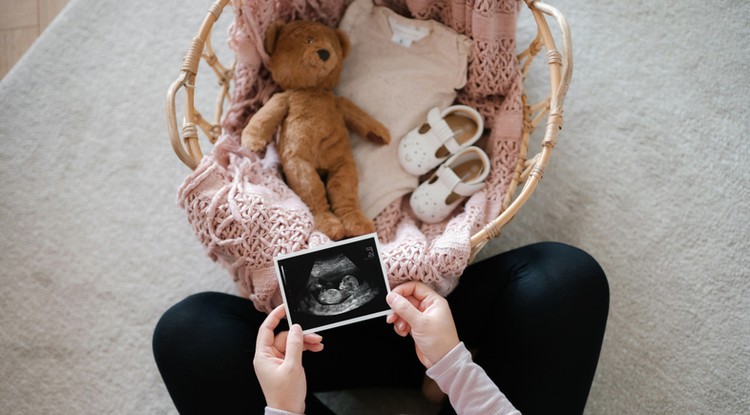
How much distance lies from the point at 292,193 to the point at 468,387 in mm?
460

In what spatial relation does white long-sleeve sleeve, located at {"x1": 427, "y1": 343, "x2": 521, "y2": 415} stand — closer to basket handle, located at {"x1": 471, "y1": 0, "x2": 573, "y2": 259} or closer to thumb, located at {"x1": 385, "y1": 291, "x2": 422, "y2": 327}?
thumb, located at {"x1": 385, "y1": 291, "x2": 422, "y2": 327}

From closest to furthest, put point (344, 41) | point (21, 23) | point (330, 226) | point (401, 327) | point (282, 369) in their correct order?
point (282, 369)
point (401, 327)
point (330, 226)
point (344, 41)
point (21, 23)

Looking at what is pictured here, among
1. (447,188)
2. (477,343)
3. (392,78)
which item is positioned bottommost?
(477,343)

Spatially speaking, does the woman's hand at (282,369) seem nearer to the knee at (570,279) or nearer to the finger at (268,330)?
the finger at (268,330)

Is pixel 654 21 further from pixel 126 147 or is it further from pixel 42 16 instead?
pixel 42 16

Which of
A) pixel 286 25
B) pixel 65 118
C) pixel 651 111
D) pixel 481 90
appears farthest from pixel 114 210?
pixel 651 111

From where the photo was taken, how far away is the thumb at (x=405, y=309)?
0.80 meters

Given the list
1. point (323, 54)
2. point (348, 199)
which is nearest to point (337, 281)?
point (348, 199)

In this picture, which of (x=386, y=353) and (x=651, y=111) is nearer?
(x=386, y=353)

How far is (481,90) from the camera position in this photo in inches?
42.9

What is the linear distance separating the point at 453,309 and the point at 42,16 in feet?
4.30

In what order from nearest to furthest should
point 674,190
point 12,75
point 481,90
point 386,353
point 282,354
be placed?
point 282,354
point 386,353
point 481,90
point 674,190
point 12,75

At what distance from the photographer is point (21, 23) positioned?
1.42m

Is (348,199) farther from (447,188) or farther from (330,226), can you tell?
(447,188)
